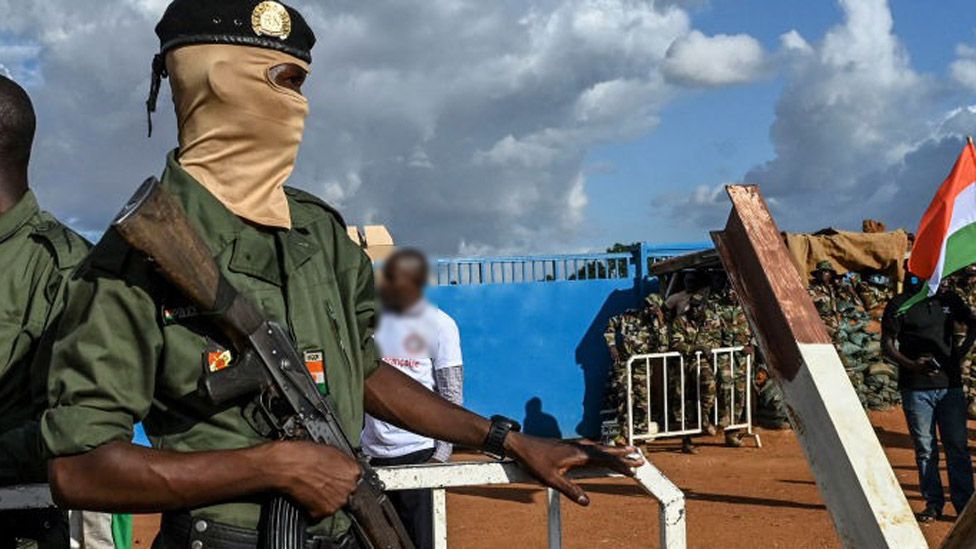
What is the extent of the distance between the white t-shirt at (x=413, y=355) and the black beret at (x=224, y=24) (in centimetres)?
240

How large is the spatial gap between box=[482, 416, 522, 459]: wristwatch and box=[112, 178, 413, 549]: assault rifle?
409mm

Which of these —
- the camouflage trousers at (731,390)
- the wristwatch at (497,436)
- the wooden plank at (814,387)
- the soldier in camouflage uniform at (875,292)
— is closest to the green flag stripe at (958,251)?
the wristwatch at (497,436)

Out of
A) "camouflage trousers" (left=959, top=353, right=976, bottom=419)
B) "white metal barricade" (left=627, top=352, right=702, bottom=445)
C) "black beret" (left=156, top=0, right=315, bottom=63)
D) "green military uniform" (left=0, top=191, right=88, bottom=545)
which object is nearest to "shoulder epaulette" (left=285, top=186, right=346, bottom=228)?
"black beret" (left=156, top=0, right=315, bottom=63)

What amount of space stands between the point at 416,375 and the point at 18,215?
246 centimetres

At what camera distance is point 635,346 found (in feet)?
39.4

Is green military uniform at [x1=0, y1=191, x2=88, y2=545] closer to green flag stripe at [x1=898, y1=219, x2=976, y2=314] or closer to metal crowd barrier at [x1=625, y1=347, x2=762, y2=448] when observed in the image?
green flag stripe at [x1=898, y1=219, x2=976, y2=314]

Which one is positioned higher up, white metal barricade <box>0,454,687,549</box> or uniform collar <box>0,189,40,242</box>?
uniform collar <box>0,189,40,242</box>

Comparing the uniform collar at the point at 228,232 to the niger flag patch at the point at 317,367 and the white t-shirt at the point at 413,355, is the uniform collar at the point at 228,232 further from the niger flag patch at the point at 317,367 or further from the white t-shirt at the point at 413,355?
the white t-shirt at the point at 413,355

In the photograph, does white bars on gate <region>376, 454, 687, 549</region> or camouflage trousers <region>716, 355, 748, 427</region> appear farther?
camouflage trousers <region>716, 355, 748, 427</region>

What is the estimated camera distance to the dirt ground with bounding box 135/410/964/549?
7.59 meters

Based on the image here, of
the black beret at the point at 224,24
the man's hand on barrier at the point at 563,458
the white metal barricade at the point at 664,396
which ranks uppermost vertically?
the white metal barricade at the point at 664,396

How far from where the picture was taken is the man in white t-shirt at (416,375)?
3.81m

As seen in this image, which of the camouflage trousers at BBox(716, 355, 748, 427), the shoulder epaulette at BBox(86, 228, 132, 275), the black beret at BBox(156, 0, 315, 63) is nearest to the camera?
the shoulder epaulette at BBox(86, 228, 132, 275)

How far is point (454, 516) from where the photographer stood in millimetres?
8617
